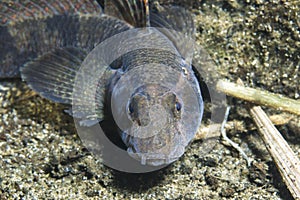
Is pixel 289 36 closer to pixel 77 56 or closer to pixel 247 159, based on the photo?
pixel 247 159

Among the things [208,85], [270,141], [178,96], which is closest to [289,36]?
[208,85]

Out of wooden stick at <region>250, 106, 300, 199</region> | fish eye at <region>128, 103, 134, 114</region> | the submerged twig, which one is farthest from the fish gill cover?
A: wooden stick at <region>250, 106, 300, 199</region>

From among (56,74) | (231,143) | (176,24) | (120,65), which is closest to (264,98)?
(231,143)

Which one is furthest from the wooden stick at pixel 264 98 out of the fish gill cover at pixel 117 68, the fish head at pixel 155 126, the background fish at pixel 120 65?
the fish head at pixel 155 126

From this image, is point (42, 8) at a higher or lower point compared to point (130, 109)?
higher

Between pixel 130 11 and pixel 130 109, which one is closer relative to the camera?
pixel 130 109

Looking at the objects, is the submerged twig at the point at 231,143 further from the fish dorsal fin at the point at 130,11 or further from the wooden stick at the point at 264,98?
the fish dorsal fin at the point at 130,11

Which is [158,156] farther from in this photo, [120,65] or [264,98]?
[264,98]
